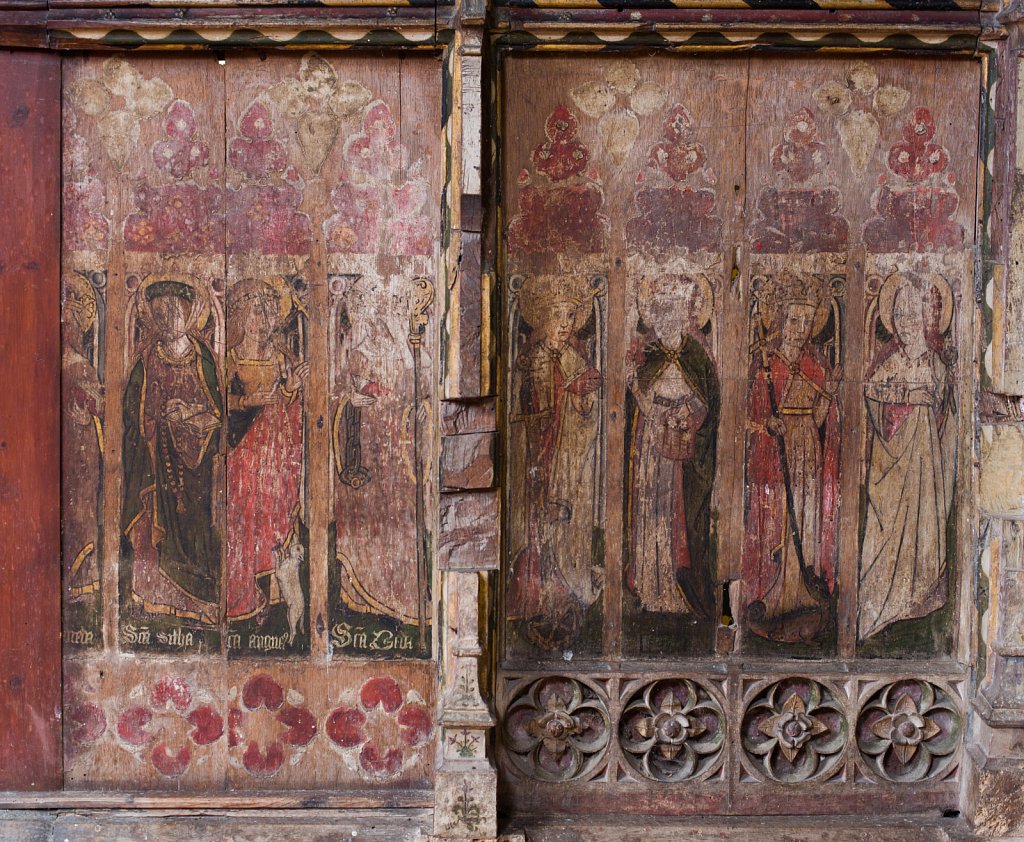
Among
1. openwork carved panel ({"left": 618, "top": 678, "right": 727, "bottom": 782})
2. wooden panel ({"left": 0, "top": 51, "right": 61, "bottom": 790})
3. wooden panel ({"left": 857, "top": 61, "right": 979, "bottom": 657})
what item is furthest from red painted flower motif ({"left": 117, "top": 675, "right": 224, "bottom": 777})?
wooden panel ({"left": 857, "top": 61, "right": 979, "bottom": 657})

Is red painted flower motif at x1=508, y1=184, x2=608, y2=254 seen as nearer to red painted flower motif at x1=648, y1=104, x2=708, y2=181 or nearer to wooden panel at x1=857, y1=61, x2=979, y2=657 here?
red painted flower motif at x1=648, y1=104, x2=708, y2=181

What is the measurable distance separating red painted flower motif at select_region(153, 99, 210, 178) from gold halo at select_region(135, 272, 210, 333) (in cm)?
40

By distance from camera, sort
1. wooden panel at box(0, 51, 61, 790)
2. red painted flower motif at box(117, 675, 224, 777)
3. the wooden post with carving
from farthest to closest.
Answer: red painted flower motif at box(117, 675, 224, 777) → wooden panel at box(0, 51, 61, 790) → the wooden post with carving

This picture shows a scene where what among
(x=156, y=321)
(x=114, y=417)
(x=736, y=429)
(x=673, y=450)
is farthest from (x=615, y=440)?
(x=114, y=417)

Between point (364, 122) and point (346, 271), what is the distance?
58 centimetres

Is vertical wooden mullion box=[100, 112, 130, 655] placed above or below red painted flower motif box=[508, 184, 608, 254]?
below

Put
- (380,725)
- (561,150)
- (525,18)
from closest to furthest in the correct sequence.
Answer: (525,18), (561,150), (380,725)

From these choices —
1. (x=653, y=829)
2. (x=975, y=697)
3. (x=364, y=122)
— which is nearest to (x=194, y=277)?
(x=364, y=122)

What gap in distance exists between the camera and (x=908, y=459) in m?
3.96

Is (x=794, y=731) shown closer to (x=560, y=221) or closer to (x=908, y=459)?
(x=908, y=459)

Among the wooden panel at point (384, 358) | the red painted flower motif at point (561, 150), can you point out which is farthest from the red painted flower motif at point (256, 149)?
the red painted flower motif at point (561, 150)

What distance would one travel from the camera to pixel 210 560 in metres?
3.96

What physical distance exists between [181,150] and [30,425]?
1.23 metres

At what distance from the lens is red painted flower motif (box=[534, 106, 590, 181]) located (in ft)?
12.7
